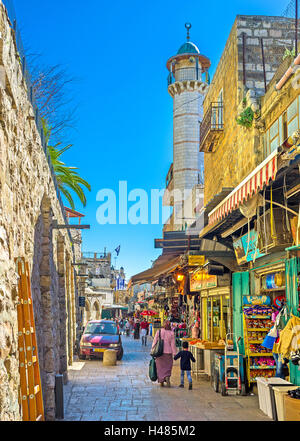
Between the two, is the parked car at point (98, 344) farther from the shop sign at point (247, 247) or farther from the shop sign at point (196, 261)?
the shop sign at point (247, 247)

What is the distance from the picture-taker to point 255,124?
11578 millimetres

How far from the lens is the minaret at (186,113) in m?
36.6

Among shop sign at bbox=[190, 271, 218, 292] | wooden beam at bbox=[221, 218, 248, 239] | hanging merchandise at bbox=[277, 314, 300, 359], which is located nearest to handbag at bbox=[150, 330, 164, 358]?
shop sign at bbox=[190, 271, 218, 292]

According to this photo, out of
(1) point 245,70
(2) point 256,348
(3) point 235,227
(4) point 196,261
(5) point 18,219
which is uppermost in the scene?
(1) point 245,70

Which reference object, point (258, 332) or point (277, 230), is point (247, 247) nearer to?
point (277, 230)

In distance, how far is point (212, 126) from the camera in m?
15.6

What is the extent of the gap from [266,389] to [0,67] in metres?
6.57

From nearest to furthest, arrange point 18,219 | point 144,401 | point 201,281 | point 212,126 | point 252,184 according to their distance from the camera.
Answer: point 18,219
point 252,184
point 144,401
point 212,126
point 201,281

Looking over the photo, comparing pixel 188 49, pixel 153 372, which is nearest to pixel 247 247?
pixel 153 372

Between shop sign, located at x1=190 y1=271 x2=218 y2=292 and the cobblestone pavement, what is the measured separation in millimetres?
3050

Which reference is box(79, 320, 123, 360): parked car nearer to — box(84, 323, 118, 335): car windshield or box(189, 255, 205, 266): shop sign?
box(84, 323, 118, 335): car windshield

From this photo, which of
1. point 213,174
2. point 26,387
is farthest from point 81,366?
point 26,387

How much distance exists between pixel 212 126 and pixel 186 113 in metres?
22.5

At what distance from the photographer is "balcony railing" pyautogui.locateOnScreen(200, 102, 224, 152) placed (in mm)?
15297
